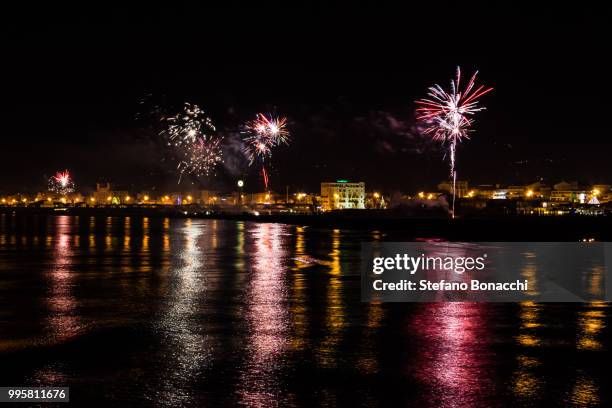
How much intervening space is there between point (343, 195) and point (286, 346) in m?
174

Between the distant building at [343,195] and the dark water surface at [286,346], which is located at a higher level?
the distant building at [343,195]

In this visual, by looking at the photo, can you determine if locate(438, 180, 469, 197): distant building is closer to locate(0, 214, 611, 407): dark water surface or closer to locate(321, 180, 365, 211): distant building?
locate(321, 180, 365, 211): distant building

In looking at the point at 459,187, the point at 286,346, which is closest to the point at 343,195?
the point at 459,187

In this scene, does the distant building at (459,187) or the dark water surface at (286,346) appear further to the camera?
the distant building at (459,187)

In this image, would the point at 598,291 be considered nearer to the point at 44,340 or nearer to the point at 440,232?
the point at 44,340

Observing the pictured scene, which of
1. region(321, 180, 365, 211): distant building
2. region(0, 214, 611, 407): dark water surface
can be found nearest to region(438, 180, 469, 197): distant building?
region(321, 180, 365, 211): distant building

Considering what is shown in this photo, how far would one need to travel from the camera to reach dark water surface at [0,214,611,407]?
7.27 metres

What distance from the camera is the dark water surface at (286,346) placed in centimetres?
727

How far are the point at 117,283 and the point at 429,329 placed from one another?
946 centimetres

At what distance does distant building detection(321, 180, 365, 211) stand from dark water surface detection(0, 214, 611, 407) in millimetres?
163016

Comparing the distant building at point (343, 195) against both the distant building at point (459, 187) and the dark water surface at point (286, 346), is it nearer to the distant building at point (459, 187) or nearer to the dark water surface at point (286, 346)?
the distant building at point (459, 187)

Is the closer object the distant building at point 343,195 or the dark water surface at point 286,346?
the dark water surface at point 286,346

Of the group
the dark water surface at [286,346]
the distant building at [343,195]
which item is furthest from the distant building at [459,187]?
the dark water surface at [286,346]

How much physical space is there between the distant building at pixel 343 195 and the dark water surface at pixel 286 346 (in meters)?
163
